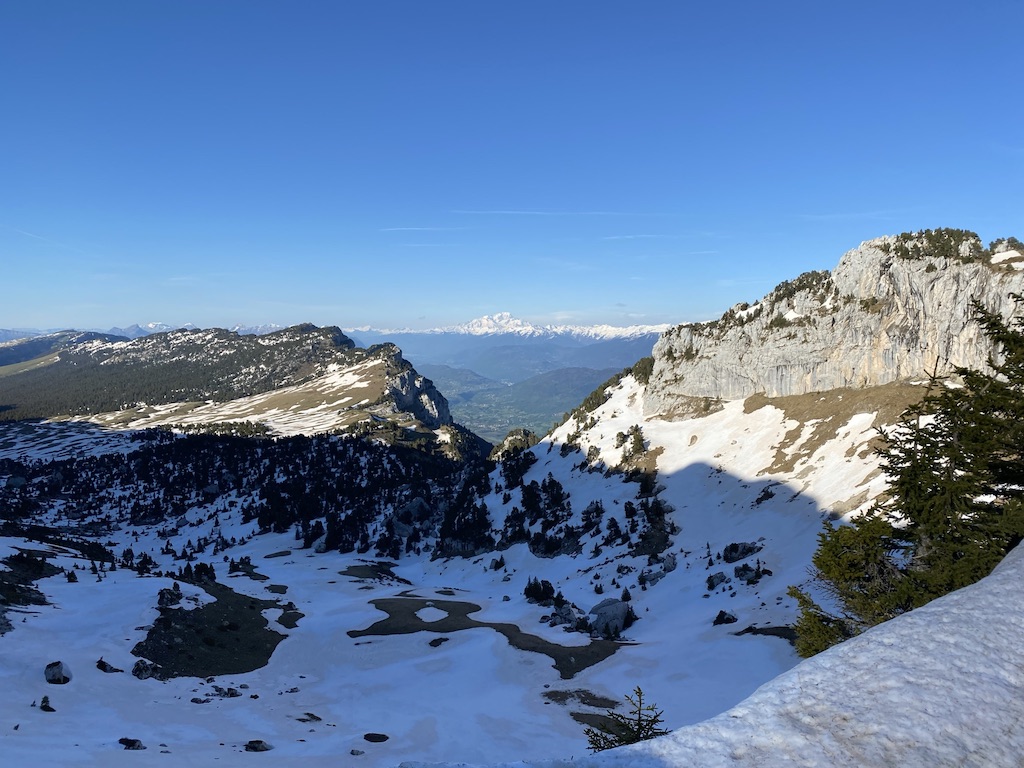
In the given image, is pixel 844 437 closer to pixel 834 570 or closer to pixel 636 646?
pixel 636 646

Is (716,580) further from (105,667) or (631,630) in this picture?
(105,667)

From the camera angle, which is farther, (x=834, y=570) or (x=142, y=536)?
(x=142, y=536)

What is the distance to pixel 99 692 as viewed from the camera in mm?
33688

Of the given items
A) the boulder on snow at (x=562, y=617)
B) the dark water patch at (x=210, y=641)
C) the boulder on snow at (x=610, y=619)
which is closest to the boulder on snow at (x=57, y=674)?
the dark water patch at (x=210, y=641)

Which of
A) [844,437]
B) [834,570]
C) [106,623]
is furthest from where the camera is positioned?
[844,437]

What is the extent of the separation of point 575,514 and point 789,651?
59613 millimetres

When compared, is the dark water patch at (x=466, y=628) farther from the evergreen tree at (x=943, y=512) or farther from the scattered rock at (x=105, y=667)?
the evergreen tree at (x=943, y=512)

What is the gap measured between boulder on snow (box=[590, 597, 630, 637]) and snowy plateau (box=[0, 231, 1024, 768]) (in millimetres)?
Answer: 1312

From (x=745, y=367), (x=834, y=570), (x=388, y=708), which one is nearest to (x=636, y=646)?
(x=388, y=708)

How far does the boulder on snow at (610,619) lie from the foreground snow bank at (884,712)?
45.8m

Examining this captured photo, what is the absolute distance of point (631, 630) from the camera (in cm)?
5328

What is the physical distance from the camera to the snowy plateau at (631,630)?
8914mm

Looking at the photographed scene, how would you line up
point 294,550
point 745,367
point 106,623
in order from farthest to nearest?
point 294,550, point 745,367, point 106,623

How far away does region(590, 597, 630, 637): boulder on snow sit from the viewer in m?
52.5
